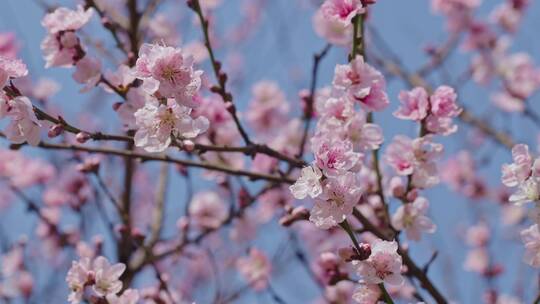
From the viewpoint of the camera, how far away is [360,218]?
2.32m

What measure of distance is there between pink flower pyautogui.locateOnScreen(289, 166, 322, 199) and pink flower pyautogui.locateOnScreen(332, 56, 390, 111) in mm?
554

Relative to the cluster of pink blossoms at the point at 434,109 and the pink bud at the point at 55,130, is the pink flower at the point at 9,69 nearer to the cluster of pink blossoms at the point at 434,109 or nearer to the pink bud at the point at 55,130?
the pink bud at the point at 55,130

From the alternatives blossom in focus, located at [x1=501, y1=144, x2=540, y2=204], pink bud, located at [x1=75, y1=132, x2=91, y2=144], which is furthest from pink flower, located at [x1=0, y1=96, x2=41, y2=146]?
blossom in focus, located at [x1=501, y1=144, x2=540, y2=204]

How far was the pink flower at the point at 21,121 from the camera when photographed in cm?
197

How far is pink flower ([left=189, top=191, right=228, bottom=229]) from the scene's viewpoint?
4438 millimetres

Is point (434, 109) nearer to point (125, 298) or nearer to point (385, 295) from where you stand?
point (385, 295)

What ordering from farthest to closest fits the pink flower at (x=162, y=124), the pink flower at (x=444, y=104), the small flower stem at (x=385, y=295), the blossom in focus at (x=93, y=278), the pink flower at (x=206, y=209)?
the pink flower at (x=206, y=209)
the pink flower at (x=444, y=104)
the blossom in focus at (x=93, y=278)
the pink flower at (x=162, y=124)
the small flower stem at (x=385, y=295)

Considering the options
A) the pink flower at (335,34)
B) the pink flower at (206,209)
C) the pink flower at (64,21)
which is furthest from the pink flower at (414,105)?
the pink flower at (206,209)

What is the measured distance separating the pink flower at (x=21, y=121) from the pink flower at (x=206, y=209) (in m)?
2.34

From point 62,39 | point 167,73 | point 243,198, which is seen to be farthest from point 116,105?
point 243,198

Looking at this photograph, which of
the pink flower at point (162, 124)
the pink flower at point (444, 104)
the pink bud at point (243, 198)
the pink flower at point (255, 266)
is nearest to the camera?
the pink flower at point (162, 124)

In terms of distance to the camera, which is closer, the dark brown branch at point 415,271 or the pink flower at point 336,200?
the pink flower at point 336,200

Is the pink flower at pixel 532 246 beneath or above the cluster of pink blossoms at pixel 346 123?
beneath

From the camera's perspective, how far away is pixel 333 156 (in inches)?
73.4
